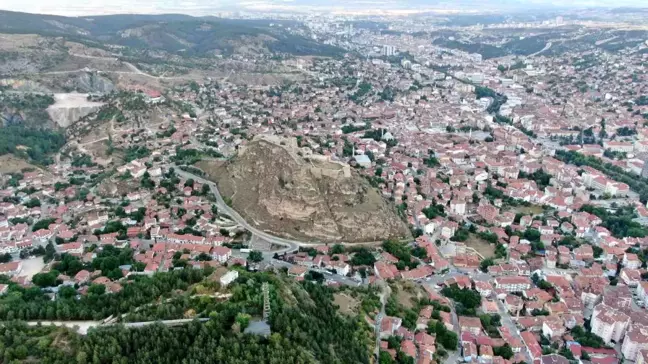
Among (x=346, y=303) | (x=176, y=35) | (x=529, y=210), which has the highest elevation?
(x=176, y=35)

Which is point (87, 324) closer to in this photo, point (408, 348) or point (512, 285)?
point (408, 348)

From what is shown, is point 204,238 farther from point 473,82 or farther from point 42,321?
point 473,82

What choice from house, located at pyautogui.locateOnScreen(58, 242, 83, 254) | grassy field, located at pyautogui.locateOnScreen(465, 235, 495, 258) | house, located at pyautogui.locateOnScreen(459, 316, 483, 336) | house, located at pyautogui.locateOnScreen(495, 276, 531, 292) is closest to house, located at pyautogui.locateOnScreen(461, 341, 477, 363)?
house, located at pyautogui.locateOnScreen(459, 316, 483, 336)

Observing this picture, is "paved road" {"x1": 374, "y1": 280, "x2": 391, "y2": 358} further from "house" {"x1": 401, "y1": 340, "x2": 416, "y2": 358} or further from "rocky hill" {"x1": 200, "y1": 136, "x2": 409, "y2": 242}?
"rocky hill" {"x1": 200, "y1": 136, "x2": 409, "y2": 242}

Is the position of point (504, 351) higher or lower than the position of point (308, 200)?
lower

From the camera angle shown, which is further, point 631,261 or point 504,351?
point 631,261

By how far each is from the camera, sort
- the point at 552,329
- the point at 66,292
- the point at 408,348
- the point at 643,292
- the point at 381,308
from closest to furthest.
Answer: the point at 408,348
the point at 66,292
the point at 552,329
the point at 381,308
the point at 643,292

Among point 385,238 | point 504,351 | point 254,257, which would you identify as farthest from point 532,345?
point 254,257
